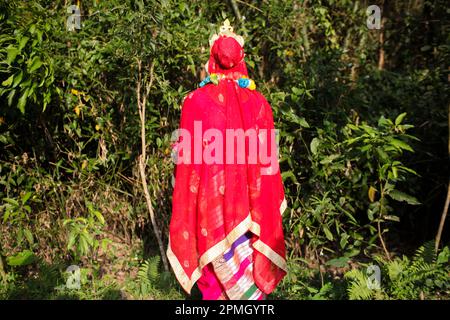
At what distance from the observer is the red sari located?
8.38 ft

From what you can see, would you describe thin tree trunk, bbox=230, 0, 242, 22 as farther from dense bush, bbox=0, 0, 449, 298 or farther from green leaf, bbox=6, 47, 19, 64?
green leaf, bbox=6, 47, 19, 64

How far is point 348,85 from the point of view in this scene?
4.09 meters

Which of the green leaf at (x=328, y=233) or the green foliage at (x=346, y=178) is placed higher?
the green foliage at (x=346, y=178)

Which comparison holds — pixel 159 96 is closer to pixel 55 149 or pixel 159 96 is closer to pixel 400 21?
pixel 55 149

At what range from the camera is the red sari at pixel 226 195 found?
255 centimetres

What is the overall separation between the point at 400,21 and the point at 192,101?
3404 millimetres

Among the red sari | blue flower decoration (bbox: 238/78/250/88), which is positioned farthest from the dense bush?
blue flower decoration (bbox: 238/78/250/88)

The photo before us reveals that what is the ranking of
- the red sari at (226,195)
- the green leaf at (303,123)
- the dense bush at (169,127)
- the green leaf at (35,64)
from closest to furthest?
the red sari at (226,195) < the green leaf at (35,64) < the dense bush at (169,127) < the green leaf at (303,123)

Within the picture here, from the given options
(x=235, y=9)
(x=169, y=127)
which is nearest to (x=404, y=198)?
(x=169, y=127)

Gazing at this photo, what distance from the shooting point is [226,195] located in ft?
8.34

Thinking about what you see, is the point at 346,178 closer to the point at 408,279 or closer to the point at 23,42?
the point at 408,279

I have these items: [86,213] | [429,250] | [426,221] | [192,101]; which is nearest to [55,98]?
[86,213]

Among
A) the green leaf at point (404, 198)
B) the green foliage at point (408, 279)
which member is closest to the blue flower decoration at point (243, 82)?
the green leaf at point (404, 198)

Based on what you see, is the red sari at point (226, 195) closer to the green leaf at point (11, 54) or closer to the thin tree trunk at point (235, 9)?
the green leaf at point (11, 54)
